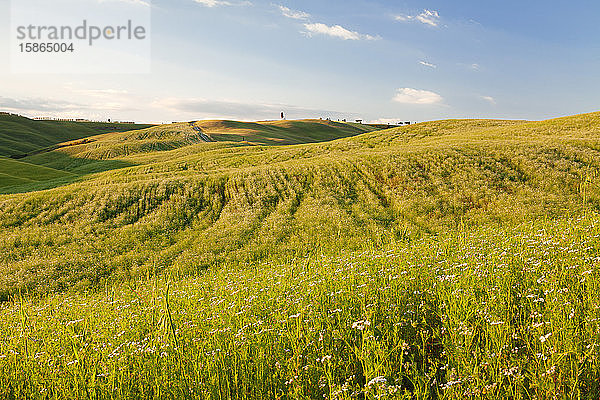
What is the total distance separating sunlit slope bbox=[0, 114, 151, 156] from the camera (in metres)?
123

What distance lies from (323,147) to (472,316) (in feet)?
144

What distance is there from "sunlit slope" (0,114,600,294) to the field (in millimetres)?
164

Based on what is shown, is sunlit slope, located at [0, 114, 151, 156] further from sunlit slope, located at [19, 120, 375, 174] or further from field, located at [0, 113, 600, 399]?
field, located at [0, 113, 600, 399]

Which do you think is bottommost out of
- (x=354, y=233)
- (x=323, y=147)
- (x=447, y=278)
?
(x=354, y=233)

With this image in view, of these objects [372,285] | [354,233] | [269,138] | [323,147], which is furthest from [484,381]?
[269,138]

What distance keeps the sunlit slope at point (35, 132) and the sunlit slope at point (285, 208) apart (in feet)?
380

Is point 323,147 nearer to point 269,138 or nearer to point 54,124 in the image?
point 269,138

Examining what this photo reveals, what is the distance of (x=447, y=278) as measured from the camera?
6250 millimetres

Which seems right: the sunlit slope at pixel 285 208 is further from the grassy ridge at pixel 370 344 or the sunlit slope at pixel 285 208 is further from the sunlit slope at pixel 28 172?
the sunlit slope at pixel 28 172

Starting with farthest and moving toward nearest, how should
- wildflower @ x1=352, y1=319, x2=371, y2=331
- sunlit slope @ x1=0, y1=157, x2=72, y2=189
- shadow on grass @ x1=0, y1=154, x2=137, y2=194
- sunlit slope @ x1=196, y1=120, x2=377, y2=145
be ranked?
sunlit slope @ x1=196, y1=120, x2=377, y2=145 < sunlit slope @ x1=0, y1=157, x2=72, y2=189 < shadow on grass @ x1=0, y1=154, x2=137, y2=194 < wildflower @ x1=352, y1=319, x2=371, y2=331

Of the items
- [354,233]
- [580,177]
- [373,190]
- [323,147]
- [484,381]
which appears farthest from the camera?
[323,147]

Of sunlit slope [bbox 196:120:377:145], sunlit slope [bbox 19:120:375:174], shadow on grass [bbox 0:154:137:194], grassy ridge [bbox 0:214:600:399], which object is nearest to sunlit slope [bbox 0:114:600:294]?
grassy ridge [bbox 0:214:600:399]

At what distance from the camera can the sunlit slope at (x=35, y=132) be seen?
12349cm

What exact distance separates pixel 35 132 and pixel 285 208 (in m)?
182
